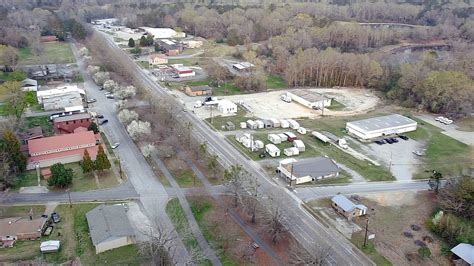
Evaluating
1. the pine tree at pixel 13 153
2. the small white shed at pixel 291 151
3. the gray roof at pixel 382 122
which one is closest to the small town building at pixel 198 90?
the gray roof at pixel 382 122

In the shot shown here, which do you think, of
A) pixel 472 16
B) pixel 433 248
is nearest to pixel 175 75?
pixel 433 248

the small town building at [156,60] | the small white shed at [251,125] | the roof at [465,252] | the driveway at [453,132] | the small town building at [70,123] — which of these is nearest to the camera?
the roof at [465,252]

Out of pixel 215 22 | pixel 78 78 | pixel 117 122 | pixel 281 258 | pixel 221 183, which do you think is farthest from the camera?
pixel 215 22

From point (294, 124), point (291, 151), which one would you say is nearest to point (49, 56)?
point (294, 124)

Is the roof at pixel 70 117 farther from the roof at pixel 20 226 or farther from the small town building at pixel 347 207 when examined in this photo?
the small town building at pixel 347 207

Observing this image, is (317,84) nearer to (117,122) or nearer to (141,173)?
(117,122)

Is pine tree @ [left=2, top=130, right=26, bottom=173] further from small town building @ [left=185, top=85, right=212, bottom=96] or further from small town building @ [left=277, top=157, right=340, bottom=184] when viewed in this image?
small town building @ [left=185, top=85, right=212, bottom=96]
